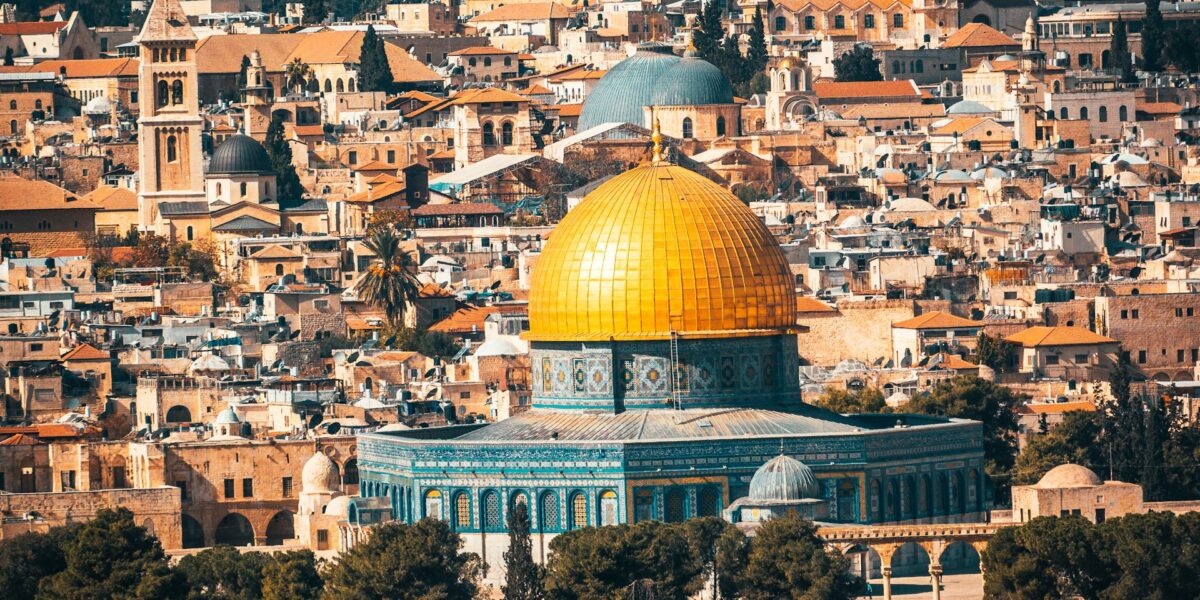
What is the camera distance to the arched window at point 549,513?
67.2 m

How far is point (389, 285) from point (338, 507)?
92.8 ft

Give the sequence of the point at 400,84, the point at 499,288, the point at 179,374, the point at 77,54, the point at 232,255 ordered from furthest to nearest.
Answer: the point at 77,54 → the point at 400,84 → the point at 232,255 → the point at 499,288 → the point at 179,374

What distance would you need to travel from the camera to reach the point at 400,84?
5645 inches

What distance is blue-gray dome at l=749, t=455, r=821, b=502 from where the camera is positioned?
65438mm

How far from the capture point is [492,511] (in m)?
67.6

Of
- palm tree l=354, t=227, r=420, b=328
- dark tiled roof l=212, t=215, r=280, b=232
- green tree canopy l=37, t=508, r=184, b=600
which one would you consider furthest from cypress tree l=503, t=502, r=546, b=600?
dark tiled roof l=212, t=215, r=280, b=232

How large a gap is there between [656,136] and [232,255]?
39482 millimetres

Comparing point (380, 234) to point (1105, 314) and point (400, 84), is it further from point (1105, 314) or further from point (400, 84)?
point (400, 84)

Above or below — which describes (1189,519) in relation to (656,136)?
Answer: below

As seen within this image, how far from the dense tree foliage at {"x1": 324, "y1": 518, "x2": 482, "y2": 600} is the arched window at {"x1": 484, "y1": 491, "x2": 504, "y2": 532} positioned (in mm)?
3932

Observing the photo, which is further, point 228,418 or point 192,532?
point 228,418

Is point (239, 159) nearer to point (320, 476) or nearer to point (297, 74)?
point (297, 74)

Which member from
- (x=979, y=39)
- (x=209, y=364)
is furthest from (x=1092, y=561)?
(x=979, y=39)

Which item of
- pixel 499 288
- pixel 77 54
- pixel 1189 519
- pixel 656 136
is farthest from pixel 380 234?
pixel 77 54
